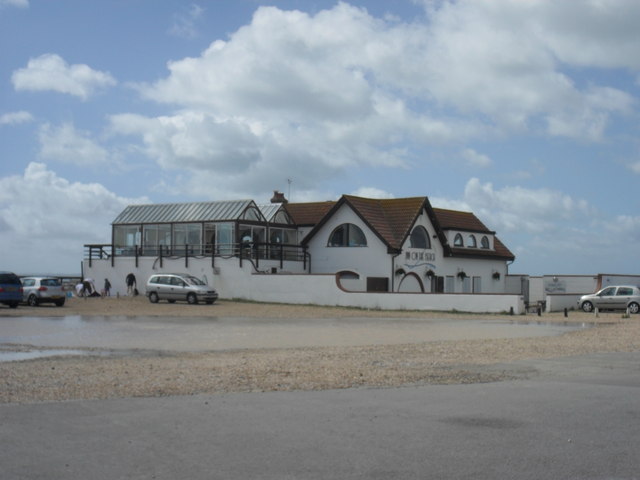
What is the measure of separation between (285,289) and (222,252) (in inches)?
278

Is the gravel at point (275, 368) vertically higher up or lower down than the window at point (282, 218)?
lower down

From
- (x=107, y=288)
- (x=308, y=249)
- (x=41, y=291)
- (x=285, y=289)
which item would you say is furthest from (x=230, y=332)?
(x=107, y=288)

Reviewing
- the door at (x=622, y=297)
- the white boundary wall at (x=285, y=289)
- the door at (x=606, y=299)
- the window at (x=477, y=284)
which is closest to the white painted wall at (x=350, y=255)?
the white boundary wall at (x=285, y=289)

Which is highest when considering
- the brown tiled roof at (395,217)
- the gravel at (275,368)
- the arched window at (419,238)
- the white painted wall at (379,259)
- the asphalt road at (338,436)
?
the brown tiled roof at (395,217)

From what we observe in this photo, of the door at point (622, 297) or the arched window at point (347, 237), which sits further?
the arched window at point (347, 237)

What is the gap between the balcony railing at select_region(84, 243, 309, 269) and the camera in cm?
5172

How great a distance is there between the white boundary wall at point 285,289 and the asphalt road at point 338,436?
28756 mm

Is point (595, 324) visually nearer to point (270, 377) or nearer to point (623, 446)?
point (270, 377)

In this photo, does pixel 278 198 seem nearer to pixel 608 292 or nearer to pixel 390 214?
pixel 390 214

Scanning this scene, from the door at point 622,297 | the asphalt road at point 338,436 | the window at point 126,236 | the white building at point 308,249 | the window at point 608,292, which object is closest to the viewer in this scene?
the asphalt road at point 338,436

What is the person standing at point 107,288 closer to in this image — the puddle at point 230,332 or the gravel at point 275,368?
the puddle at point 230,332

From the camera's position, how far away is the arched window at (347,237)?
52.2 metres

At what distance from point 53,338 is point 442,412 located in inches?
616

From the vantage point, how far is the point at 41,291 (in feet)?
139
